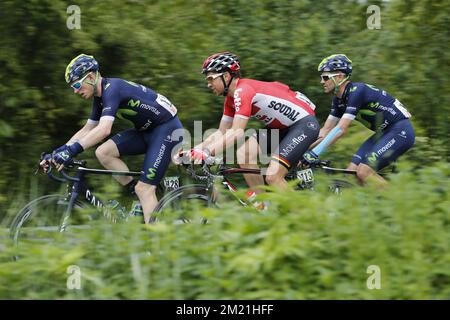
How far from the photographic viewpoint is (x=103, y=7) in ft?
38.8

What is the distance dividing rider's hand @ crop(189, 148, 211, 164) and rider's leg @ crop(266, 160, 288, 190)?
2.57ft

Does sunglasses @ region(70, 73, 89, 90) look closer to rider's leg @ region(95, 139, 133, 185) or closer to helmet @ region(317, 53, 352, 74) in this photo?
rider's leg @ region(95, 139, 133, 185)

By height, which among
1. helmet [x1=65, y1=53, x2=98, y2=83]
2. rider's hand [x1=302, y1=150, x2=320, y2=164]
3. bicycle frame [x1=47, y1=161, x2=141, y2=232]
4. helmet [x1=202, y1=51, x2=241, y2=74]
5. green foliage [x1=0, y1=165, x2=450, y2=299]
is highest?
helmet [x1=202, y1=51, x2=241, y2=74]

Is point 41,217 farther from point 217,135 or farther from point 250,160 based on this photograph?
point 250,160

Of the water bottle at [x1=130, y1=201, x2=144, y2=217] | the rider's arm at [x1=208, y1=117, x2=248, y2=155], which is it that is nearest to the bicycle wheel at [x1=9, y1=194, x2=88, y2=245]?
the water bottle at [x1=130, y1=201, x2=144, y2=217]

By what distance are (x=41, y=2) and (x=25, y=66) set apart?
3.23 ft

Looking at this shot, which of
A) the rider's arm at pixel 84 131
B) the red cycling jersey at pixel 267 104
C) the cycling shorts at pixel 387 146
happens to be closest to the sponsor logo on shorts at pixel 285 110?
the red cycling jersey at pixel 267 104

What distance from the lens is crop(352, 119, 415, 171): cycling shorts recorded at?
9.83m

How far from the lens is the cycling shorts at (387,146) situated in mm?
9828

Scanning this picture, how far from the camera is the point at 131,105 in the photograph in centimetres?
862

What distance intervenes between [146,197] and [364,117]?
322 centimetres

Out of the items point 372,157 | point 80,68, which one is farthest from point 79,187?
point 372,157

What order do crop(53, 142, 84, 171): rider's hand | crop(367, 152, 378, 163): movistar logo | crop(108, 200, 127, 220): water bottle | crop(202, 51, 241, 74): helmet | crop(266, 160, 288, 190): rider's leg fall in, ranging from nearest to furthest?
crop(108, 200, 127, 220): water bottle
crop(53, 142, 84, 171): rider's hand
crop(202, 51, 241, 74): helmet
crop(266, 160, 288, 190): rider's leg
crop(367, 152, 378, 163): movistar logo
